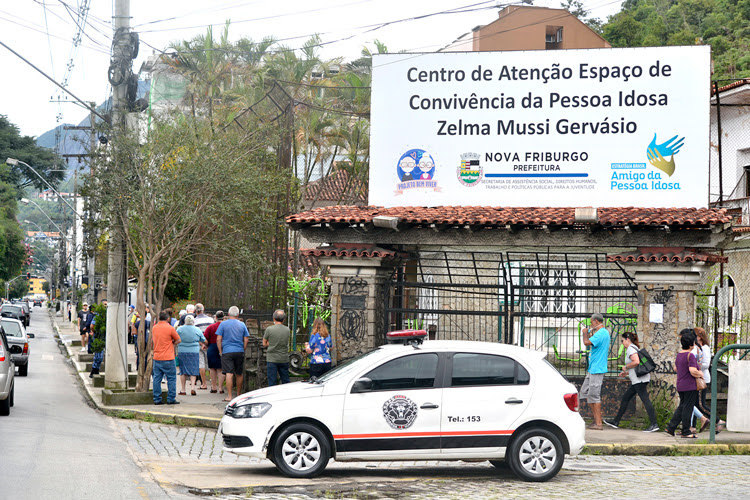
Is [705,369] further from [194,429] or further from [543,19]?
[543,19]

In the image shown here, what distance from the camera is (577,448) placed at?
959 cm

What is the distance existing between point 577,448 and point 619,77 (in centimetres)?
897

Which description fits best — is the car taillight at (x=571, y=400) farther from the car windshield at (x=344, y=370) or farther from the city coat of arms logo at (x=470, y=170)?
the city coat of arms logo at (x=470, y=170)

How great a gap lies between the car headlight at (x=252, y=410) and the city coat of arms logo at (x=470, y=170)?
8501mm

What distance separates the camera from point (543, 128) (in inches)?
648

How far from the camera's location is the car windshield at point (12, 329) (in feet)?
82.8

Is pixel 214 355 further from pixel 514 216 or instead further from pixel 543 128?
pixel 543 128

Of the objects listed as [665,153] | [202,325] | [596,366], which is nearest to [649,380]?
[596,366]

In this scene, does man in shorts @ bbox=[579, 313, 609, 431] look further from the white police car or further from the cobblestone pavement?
the white police car

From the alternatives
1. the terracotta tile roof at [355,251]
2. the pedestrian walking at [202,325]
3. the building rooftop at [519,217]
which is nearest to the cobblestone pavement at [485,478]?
the building rooftop at [519,217]

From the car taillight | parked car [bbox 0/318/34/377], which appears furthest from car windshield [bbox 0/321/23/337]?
the car taillight

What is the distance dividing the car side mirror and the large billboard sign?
26.0ft

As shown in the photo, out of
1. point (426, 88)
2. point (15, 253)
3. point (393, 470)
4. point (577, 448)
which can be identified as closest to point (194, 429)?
point (393, 470)

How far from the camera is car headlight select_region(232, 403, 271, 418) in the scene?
9.38 metres
